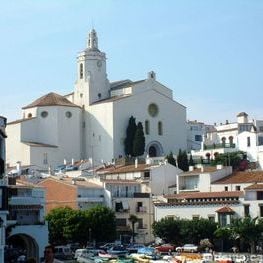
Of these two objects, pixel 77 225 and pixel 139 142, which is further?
pixel 139 142

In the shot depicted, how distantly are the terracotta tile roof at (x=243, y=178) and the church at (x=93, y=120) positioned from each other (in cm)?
2805

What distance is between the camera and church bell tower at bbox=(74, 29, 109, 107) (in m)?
90.8

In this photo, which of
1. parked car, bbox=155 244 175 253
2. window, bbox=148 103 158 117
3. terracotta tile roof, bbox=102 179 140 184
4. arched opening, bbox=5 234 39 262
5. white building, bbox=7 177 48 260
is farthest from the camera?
window, bbox=148 103 158 117

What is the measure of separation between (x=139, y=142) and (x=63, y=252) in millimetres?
43475

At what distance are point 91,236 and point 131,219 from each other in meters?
7.31

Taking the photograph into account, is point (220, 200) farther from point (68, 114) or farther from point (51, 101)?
point (51, 101)

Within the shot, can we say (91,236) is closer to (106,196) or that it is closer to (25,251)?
A: (106,196)

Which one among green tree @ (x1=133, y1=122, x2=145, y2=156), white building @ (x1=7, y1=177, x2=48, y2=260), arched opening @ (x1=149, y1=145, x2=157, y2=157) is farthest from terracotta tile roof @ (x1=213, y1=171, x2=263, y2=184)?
arched opening @ (x1=149, y1=145, x2=157, y2=157)

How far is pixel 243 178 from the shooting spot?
172 ft

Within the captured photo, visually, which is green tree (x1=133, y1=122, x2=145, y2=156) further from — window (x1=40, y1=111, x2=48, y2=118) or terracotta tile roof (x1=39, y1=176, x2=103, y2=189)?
terracotta tile roof (x1=39, y1=176, x2=103, y2=189)

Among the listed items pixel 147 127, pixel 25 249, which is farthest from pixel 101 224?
pixel 147 127

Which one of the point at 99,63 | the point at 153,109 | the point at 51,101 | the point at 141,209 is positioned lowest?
the point at 141,209

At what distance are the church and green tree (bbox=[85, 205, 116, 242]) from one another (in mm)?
31895

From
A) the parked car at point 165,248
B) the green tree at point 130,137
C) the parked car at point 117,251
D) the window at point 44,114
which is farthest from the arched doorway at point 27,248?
the window at point 44,114
